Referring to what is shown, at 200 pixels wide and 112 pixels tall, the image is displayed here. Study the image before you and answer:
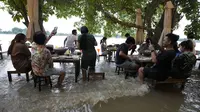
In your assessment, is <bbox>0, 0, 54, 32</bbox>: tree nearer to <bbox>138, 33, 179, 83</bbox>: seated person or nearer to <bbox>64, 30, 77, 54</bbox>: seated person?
<bbox>64, 30, 77, 54</bbox>: seated person

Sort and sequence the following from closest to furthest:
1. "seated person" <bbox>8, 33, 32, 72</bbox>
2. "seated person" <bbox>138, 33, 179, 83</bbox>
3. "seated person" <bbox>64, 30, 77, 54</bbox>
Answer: "seated person" <bbox>138, 33, 179, 83</bbox>, "seated person" <bbox>8, 33, 32, 72</bbox>, "seated person" <bbox>64, 30, 77, 54</bbox>

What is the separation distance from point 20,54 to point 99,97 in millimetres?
2462

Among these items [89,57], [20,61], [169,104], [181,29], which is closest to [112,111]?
[169,104]

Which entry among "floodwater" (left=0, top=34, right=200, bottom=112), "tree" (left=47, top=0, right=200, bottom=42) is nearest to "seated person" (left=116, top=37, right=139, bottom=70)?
"floodwater" (left=0, top=34, right=200, bottom=112)

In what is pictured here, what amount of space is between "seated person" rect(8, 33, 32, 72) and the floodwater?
55cm

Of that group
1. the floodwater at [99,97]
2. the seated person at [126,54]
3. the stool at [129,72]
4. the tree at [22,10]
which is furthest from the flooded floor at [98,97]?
the tree at [22,10]

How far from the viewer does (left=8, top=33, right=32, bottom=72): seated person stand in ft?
13.8

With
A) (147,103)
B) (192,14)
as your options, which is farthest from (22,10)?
(192,14)

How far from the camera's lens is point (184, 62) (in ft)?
12.4

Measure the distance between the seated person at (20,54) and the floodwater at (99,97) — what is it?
1.79ft

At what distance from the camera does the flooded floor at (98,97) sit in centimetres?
317

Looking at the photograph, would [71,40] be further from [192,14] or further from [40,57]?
[192,14]

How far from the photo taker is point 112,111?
3070mm

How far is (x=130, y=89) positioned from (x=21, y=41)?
3.29 m
